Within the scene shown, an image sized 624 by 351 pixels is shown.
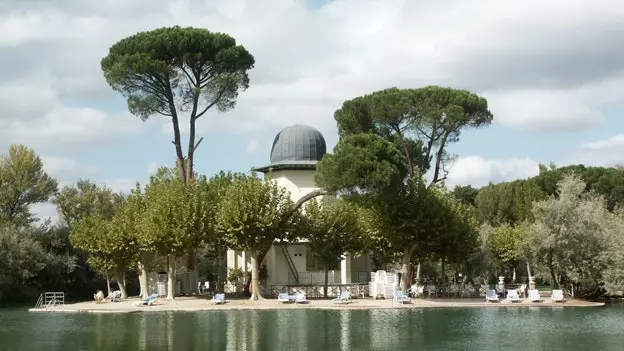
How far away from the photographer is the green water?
23125 millimetres

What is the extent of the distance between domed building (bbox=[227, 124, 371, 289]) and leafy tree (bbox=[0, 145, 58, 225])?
1398 centimetres

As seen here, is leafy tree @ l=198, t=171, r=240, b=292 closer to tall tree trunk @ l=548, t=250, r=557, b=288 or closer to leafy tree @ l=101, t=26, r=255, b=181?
leafy tree @ l=101, t=26, r=255, b=181

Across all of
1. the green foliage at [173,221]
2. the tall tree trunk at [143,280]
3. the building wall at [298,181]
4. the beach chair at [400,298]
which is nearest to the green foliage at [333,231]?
the beach chair at [400,298]

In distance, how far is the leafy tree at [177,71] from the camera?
4625 centimetres

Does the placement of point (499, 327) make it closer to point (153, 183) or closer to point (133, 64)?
point (153, 183)

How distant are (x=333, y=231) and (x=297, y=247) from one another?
958 centimetres

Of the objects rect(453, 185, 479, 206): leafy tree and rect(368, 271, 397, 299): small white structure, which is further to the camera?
rect(453, 185, 479, 206): leafy tree

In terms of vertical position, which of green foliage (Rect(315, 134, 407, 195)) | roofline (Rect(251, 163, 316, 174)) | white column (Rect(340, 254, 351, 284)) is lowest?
white column (Rect(340, 254, 351, 284))

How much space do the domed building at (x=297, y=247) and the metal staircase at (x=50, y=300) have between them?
1212 centimetres

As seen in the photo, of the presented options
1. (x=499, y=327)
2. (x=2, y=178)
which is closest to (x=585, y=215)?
(x=499, y=327)

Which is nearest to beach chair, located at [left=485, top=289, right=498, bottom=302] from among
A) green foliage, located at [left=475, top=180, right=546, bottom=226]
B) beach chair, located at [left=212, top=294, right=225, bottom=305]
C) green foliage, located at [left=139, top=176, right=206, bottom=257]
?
beach chair, located at [left=212, top=294, right=225, bottom=305]

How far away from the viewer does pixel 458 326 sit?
2861 cm

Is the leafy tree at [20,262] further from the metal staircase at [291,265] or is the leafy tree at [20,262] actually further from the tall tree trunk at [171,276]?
the metal staircase at [291,265]

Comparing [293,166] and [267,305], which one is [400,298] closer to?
[267,305]
